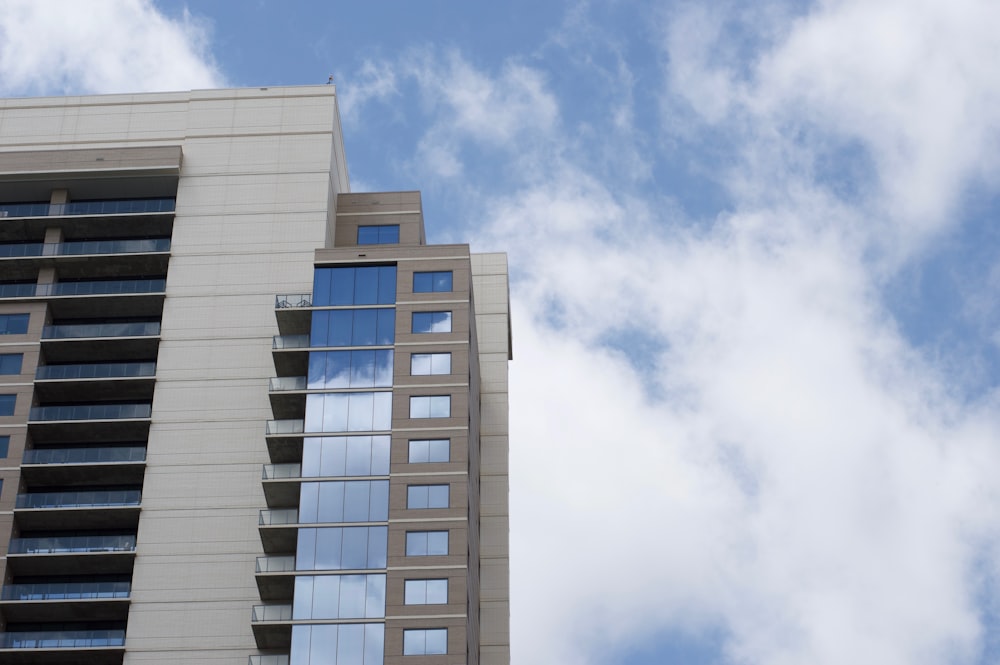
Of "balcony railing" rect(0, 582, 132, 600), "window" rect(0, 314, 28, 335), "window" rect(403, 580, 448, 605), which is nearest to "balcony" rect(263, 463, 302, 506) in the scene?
"window" rect(403, 580, 448, 605)

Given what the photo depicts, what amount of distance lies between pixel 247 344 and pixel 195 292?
615 centimetres

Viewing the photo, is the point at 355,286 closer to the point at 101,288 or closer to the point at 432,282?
the point at 432,282

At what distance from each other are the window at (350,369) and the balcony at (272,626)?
49.6 feet

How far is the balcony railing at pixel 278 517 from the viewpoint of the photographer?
96.4 metres

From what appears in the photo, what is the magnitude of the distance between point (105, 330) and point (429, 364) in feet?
81.3

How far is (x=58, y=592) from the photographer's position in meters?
97.7

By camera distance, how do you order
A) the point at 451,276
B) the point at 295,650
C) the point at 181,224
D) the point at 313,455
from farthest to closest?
1. the point at 181,224
2. the point at 451,276
3. the point at 313,455
4. the point at 295,650

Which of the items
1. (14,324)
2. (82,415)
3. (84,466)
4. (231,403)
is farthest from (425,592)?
(14,324)

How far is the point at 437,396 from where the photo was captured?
325 feet

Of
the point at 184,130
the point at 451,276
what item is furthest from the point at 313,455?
the point at 184,130

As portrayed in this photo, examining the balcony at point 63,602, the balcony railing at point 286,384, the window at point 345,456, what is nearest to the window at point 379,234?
the balcony railing at point 286,384

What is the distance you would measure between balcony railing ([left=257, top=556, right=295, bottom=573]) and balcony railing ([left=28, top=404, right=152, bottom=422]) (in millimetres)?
15388

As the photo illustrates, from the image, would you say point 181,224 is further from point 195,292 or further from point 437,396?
point 437,396

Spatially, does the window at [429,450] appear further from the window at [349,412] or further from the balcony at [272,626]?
the balcony at [272,626]
